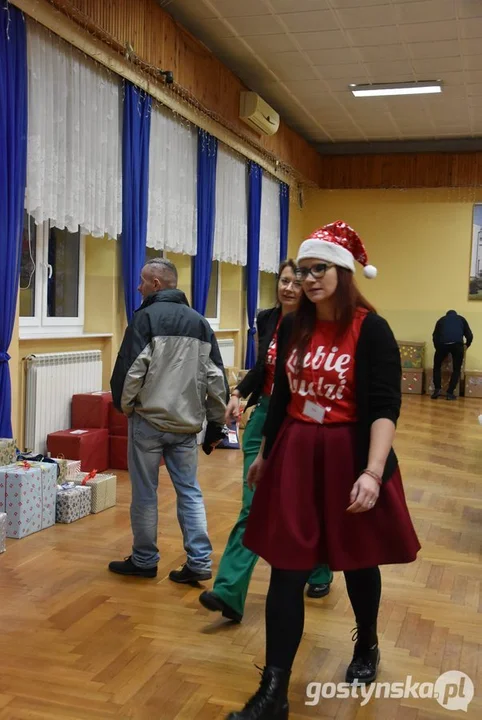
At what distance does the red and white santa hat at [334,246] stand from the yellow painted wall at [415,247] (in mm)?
10624

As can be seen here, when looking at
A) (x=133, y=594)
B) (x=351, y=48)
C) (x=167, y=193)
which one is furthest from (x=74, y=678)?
(x=351, y=48)

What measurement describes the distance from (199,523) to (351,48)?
570 cm

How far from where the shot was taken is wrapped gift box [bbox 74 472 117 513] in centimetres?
456

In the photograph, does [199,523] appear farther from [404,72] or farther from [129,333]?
[404,72]

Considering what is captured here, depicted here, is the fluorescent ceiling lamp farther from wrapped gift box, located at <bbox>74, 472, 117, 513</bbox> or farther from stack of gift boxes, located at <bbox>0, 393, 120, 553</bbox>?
wrapped gift box, located at <bbox>74, 472, 117, 513</bbox>

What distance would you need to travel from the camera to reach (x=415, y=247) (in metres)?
12.7

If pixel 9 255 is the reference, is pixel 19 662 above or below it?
below

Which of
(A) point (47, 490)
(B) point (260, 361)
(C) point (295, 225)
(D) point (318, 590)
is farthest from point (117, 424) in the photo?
(C) point (295, 225)

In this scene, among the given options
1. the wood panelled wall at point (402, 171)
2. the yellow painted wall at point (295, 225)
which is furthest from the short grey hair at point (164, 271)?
the wood panelled wall at point (402, 171)

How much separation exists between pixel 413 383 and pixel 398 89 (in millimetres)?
4931

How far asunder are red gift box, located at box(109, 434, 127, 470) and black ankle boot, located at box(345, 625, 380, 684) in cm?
341

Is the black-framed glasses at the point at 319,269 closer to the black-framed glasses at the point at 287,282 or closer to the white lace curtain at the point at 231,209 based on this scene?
the black-framed glasses at the point at 287,282

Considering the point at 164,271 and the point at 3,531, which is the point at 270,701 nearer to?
the point at 164,271

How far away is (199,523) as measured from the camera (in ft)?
11.4
